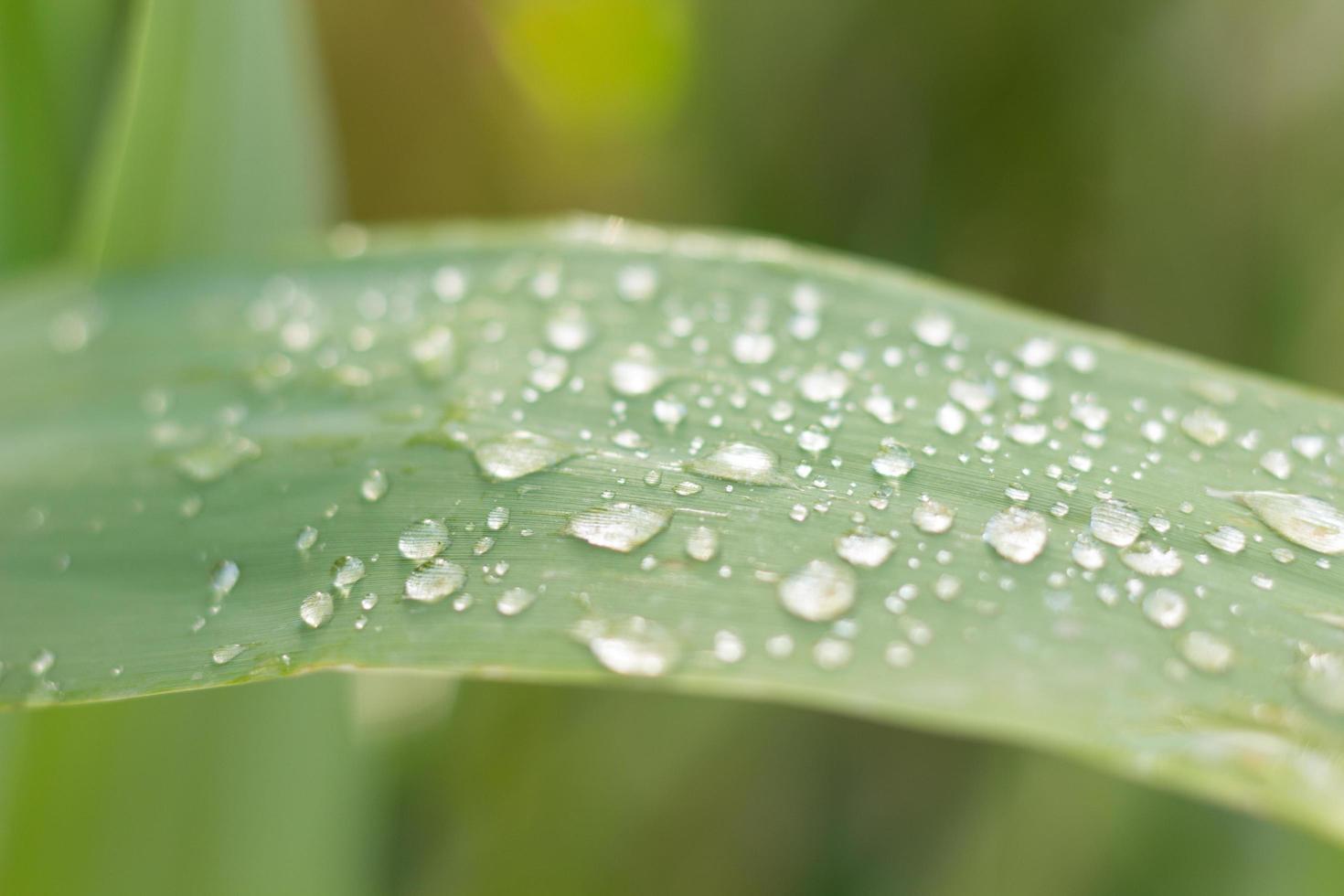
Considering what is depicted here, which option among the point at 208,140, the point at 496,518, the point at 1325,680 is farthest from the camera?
the point at 208,140

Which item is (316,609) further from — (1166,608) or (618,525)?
(1166,608)

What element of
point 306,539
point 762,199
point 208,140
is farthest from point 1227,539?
point 762,199

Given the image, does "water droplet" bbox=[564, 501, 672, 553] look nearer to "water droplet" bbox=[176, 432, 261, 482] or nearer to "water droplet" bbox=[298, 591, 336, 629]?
"water droplet" bbox=[298, 591, 336, 629]

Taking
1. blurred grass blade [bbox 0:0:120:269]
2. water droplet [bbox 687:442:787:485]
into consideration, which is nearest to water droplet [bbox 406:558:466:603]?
water droplet [bbox 687:442:787:485]

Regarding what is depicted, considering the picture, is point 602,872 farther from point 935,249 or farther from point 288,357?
point 935,249

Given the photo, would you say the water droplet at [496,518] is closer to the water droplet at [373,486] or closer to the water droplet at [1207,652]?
the water droplet at [373,486]

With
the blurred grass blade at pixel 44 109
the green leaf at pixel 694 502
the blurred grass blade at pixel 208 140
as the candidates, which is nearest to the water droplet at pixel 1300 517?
the green leaf at pixel 694 502

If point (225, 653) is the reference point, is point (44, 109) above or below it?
above
